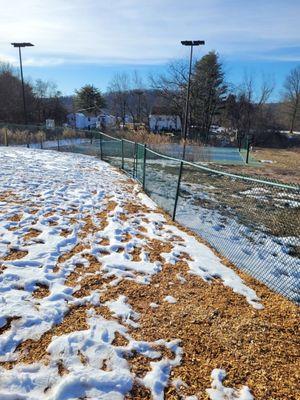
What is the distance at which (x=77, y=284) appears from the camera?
11.8ft

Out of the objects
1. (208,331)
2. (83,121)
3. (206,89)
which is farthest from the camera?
(83,121)

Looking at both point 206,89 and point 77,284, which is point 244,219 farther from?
point 206,89

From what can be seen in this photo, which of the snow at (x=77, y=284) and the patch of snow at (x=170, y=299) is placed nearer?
the snow at (x=77, y=284)

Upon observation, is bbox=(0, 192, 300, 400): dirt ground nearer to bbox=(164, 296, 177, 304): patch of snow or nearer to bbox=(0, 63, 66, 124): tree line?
bbox=(164, 296, 177, 304): patch of snow

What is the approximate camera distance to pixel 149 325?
3.01m

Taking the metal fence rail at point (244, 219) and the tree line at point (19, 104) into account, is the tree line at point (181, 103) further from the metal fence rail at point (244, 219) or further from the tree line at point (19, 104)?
the metal fence rail at point (244, 219)

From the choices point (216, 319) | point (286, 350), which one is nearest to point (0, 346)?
point (216, 319)

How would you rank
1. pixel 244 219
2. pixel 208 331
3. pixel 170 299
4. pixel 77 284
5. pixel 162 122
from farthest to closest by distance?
1. pixel 162 122
2. pixel 244 219
3. pixel 77 284
4. pixel 170 299
5. pixel 208 331

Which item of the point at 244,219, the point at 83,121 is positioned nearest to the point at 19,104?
the point at 83,121

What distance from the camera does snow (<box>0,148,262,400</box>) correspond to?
2.31 m

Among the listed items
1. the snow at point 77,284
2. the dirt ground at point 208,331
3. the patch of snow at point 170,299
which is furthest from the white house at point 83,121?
the patch of snow at point 170,299

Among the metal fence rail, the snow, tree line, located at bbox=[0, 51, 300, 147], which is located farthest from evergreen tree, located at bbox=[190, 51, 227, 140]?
the snow

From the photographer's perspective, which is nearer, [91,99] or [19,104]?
[19,104]

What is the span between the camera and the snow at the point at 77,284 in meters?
2.31
